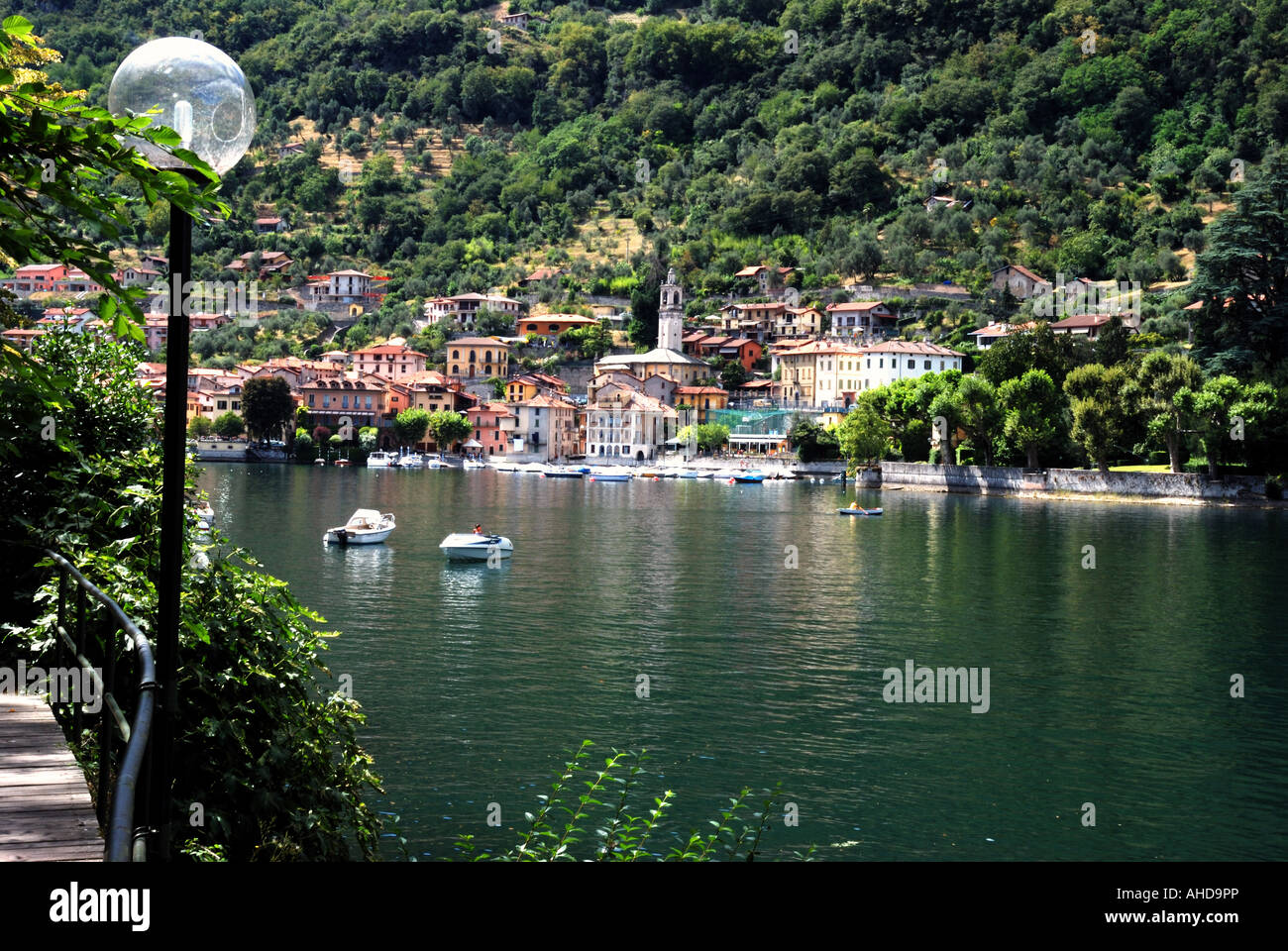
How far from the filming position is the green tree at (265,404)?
103438mm

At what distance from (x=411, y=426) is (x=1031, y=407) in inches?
2303

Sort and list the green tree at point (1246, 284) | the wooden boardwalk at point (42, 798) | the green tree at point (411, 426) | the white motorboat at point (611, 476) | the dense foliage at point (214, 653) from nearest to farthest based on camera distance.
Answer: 1. the wooden boardwalk at point (42, 798)
2. the dense foliage at point (214, 653)
3. the green tree at point (1246, 284)
4. the white motorboat at point (611, 476)
5. the green tree at point (411, 426)

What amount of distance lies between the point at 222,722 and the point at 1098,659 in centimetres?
1931

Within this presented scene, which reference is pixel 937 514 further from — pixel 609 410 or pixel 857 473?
pixel 609 410

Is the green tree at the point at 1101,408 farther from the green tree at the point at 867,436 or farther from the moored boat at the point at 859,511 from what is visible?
the green tree at the point at 867,436

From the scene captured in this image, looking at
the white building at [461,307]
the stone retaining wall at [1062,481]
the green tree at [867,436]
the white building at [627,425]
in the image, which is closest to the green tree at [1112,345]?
the stone retaining wall at [1062,481]

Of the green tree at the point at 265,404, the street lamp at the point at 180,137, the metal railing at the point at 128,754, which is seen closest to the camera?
the metal railing at the point at 128,754

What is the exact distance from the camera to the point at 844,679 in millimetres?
21453

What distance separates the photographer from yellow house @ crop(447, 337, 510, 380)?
413 feet

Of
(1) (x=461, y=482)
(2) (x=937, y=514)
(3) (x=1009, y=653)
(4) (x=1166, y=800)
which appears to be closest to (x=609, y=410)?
(1) (x=461, y=482)

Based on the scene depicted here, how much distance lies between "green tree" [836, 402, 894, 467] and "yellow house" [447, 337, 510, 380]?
50960 millimetres

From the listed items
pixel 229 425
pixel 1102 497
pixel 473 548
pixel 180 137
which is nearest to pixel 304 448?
pixel 229 425

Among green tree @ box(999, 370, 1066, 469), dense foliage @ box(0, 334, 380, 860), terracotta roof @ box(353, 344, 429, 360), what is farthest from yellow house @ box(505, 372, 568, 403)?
dense foliage @ box(0, 334, 380, 860)

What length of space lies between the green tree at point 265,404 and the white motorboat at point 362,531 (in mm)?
65304
